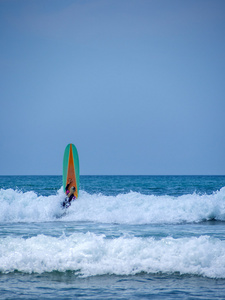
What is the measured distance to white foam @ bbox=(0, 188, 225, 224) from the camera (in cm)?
1220

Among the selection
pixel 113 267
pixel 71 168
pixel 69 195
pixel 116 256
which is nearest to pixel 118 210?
pixel 69 195

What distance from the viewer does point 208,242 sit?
6484 millimetres

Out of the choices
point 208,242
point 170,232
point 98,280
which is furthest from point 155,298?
point 170,232

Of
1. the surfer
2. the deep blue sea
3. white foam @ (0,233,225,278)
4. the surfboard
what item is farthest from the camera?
the surfboard

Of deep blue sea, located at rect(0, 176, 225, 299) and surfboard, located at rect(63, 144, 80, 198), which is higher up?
surfboard, located at rect(63, 144, 80, 198)

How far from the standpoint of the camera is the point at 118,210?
43.3 ft

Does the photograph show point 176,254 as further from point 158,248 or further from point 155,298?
point 155,298

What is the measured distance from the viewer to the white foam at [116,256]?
5.91m

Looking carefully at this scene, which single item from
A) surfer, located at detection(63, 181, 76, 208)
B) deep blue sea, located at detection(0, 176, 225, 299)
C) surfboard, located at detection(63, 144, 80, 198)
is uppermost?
surfboard, located at detection(63, 144, 80, 198)

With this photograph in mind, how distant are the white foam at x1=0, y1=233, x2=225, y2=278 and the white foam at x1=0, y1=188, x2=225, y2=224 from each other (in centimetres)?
521

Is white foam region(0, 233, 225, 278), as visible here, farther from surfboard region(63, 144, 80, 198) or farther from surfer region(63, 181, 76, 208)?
surfboard region(63, 144, 80, 198)

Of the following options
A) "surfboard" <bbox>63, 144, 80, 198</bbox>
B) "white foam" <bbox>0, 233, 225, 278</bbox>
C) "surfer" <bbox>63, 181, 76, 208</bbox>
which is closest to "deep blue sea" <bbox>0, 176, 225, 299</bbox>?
"white foam" <bbox>0, 233, 225, 278</bbox>

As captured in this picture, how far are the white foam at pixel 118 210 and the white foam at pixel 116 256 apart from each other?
5209mm

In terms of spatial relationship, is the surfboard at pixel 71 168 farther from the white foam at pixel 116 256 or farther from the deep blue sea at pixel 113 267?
the white foam at pixel 116 256
